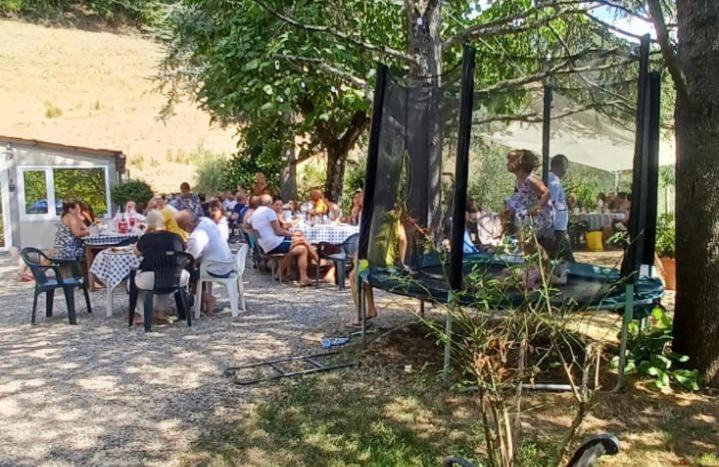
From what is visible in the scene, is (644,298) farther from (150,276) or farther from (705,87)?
(150,276)

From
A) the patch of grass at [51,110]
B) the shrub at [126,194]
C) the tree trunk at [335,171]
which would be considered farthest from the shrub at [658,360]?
the patch of grass at [51,110]

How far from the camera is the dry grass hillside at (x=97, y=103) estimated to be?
2988 centimetres

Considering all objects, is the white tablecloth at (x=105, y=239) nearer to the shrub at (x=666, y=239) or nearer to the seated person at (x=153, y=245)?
the seated person at (x=153, y=245)

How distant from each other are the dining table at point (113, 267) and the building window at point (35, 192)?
24.9ft

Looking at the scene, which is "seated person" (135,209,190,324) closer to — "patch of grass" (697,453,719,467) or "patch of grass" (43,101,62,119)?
"patch of grass" (697,453,719,467)

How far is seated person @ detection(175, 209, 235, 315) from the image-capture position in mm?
6918

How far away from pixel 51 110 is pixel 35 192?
22.3 meters

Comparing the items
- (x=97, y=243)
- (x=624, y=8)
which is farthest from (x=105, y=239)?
(x=624, y=8)

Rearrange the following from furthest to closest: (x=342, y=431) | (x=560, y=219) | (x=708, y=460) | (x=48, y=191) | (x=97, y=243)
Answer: (x=48, y=191) < (x=97, y=243) < (x=560, y=219) < (x=342, y=431) < (x=708, y=460)

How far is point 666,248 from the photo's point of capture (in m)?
8.47

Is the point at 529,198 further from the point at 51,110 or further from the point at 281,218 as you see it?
the point at 51,110

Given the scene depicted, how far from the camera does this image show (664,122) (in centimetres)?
689

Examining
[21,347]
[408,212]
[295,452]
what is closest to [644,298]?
[408,212]

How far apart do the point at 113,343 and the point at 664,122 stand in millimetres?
5954
